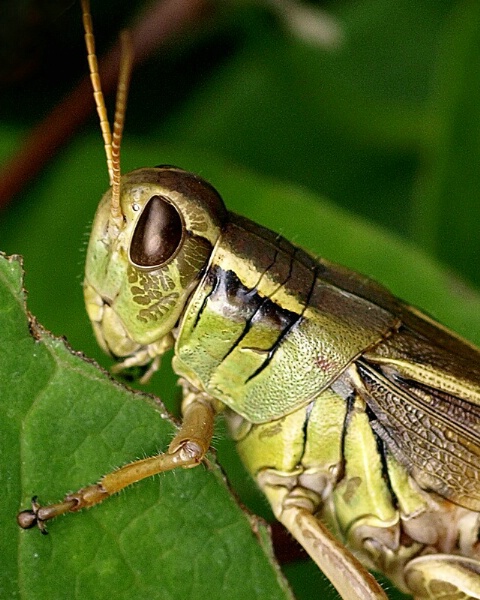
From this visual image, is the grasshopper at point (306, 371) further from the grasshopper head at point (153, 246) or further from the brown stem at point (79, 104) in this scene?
the brown stem at point (79, 104)

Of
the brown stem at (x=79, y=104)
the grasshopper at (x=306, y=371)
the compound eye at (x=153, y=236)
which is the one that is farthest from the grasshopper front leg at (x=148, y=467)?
the brown stem at (x=79, y=104)

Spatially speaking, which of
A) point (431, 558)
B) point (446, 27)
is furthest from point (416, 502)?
point (446, 27)

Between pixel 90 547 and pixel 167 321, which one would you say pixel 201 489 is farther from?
pixel 167 321

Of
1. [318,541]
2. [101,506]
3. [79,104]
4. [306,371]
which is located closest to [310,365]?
[306,371]

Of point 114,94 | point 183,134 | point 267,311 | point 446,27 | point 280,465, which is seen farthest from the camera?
point 446,27

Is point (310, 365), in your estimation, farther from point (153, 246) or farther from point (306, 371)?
point (153, 246)

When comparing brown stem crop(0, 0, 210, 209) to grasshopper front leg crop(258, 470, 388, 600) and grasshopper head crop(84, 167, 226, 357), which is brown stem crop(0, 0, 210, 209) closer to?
grasshopper head crop(84, 167, 226, 357)
